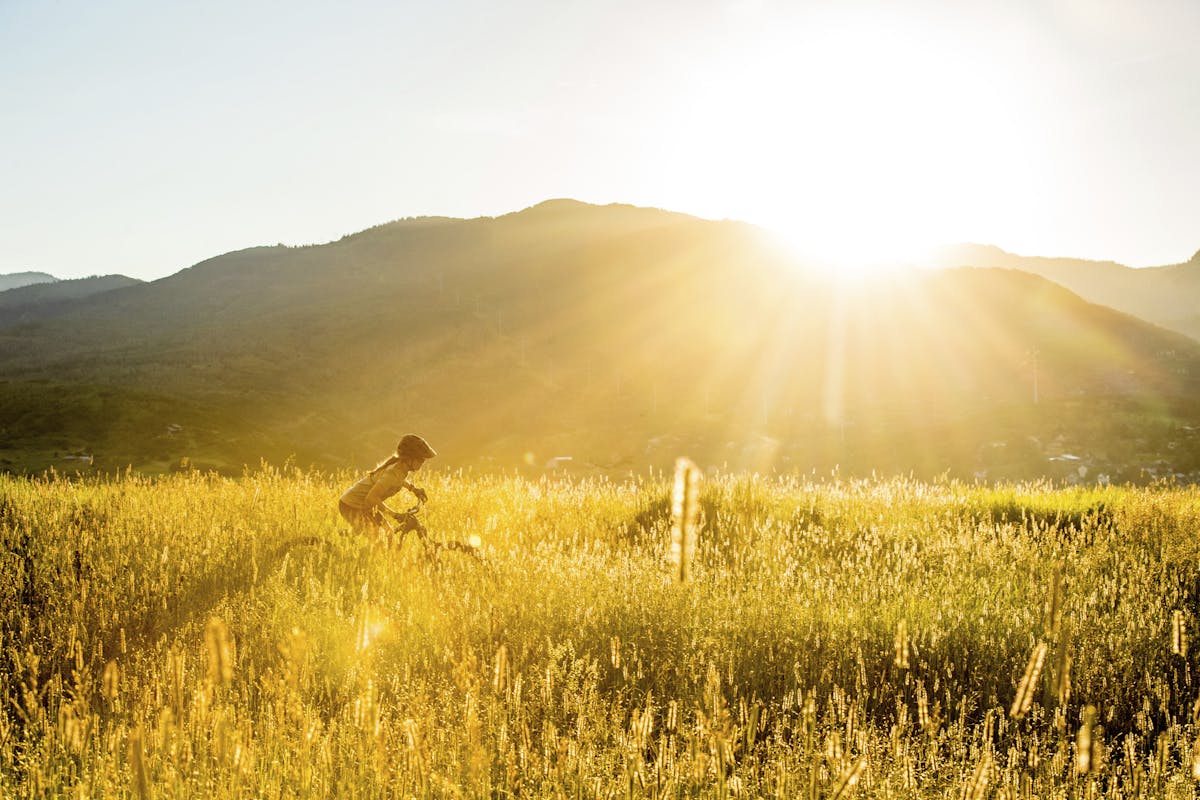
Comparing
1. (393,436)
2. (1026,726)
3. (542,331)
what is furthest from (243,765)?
(542,331)

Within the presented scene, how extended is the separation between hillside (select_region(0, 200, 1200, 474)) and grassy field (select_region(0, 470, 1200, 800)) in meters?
40.0

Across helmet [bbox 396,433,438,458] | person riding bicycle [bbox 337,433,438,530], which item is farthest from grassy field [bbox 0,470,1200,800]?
helmet [bbox 396,433,438,458]

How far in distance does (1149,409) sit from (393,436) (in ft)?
284

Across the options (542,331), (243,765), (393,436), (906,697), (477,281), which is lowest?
(393,436)

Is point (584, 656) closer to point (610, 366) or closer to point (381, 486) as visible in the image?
point (381, 486)

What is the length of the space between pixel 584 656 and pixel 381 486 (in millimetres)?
3744

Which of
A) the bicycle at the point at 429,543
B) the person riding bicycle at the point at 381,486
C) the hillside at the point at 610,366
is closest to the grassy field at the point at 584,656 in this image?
the bicycle at the point at 429,543

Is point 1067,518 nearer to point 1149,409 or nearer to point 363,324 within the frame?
point 1149,409

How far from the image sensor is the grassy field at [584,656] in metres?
3.24

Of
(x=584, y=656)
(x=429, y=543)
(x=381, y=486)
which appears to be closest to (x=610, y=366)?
(x=381, y=486)

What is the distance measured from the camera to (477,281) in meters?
164

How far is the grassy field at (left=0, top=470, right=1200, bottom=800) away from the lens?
3.24 m

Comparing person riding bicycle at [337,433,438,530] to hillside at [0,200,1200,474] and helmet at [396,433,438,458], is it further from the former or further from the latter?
hillside at [0,200,1200,474]

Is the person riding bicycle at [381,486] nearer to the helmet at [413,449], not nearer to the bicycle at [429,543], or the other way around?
the helmet at [413,449]
